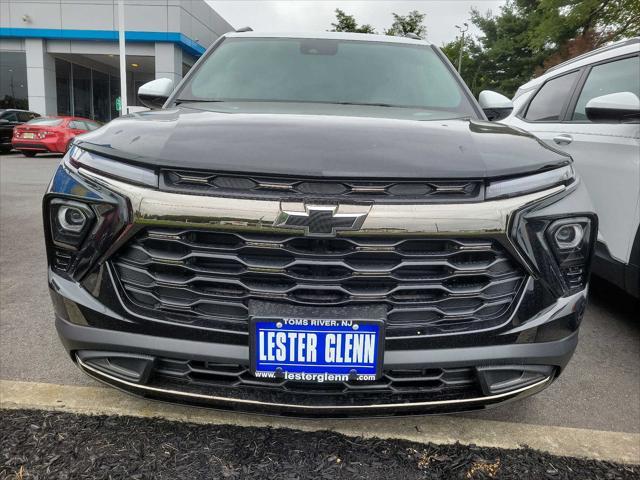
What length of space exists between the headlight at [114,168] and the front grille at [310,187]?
4cm

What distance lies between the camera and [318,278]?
154cm

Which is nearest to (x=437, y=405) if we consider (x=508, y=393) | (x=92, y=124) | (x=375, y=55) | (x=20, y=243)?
(x=508, y=393)

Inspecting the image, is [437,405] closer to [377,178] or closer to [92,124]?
[377,178]

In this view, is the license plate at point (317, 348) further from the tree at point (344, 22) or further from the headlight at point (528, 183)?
the tree at point (344, 22)

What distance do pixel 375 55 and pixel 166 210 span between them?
1.85 meters

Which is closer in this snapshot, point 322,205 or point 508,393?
point 322,205

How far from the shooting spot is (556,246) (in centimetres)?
162

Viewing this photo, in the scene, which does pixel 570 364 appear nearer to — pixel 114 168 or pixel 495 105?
pixel 495 105

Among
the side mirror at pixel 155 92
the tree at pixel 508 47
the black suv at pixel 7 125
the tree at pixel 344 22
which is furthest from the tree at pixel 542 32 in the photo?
the side mirror at pixel 155 92

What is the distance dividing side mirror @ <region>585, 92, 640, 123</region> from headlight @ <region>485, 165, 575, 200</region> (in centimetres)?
122

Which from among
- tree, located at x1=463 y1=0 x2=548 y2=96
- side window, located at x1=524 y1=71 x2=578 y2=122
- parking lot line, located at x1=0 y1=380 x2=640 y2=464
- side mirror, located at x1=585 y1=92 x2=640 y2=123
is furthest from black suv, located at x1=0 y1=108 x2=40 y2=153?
tree, located at x1=463 y1=0 x2=548 y2=96

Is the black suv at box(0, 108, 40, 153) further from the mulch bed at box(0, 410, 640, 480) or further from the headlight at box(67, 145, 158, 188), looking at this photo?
the headlight at box(67, 145, 158, 188)

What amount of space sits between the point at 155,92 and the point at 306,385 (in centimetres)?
192

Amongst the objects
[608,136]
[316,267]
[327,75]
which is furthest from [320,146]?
[608,136]
